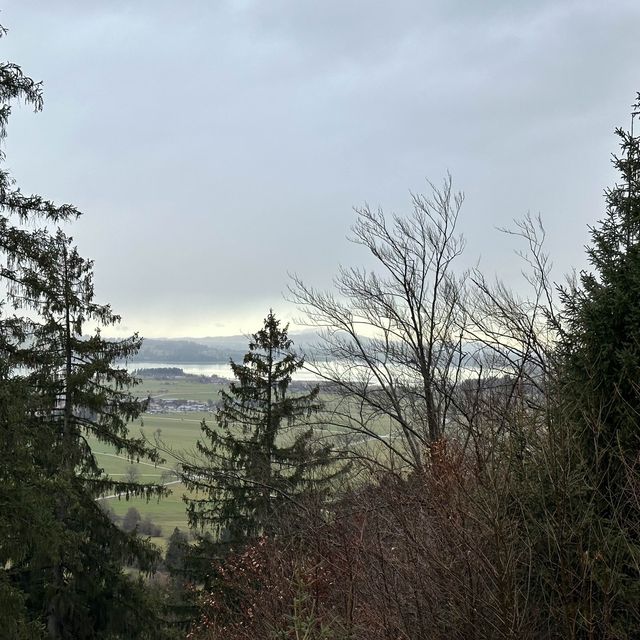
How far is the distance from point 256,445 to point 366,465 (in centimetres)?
893

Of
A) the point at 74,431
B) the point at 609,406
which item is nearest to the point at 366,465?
the point at 609,406

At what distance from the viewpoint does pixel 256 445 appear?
1501 centimetres

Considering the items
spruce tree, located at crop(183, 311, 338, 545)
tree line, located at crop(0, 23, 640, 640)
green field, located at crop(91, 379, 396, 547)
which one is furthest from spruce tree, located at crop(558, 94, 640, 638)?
spruce tree, located at crop(183, 311, 338, 545)

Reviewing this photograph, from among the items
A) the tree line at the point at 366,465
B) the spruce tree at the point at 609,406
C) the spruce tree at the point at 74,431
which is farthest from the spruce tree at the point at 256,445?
the spruce tree at the point at 609,406

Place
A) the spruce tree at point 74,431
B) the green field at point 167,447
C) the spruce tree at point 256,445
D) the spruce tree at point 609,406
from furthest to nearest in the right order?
the spruce tree at point 256,445
the green field at point 167,447
the spruce tree at point 74,431
the spruce tree at point 609,406

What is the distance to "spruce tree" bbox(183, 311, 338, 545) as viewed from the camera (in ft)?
44.5

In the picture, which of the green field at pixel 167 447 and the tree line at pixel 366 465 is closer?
the tree line at pixel 366 465

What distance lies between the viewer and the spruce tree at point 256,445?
44.5 ft

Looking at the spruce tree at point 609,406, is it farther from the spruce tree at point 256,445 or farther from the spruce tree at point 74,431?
the spruce tree at point 256,445

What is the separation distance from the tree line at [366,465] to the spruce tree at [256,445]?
64 mm

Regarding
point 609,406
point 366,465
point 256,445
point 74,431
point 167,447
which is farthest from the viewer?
point 256,445

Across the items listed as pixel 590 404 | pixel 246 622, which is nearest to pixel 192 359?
pixel 246 622

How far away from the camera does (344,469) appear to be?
12477 mm

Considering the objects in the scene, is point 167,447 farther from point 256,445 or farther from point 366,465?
point 366,465
